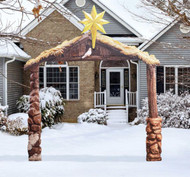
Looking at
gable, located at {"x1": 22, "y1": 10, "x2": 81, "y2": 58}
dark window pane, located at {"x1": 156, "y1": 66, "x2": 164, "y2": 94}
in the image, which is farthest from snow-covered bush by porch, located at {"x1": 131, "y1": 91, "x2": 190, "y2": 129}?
gable, located at {"x1": 22, "y1": 10, "x2": 81, "y2": 58}

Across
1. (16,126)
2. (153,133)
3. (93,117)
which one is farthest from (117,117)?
(153,133)

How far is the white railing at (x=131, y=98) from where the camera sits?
18766mm

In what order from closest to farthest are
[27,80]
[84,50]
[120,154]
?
[84,50]
[120,154]
[27,80]

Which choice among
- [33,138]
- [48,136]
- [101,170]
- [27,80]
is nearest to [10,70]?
[27,80]

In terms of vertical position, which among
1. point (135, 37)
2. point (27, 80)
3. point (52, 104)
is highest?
point (135, 37)

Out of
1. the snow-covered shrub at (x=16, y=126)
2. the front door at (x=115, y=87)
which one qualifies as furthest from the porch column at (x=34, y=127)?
the front door at (x=115, y=87)

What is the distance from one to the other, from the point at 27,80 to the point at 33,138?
10612mm

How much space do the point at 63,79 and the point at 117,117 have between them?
3.88 meters

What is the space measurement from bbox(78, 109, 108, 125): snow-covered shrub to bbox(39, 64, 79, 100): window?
168 centimetres

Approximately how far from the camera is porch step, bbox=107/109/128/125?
18016mm

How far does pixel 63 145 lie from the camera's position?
1232 centimetres

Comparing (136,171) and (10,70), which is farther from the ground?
(10,70)

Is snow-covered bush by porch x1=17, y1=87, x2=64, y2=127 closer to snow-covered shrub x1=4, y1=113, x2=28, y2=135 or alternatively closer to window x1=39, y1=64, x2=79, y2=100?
window x1=39, y1=64, x2=79, y2=100

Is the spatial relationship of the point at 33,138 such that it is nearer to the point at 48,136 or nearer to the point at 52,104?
the point at 48,136
